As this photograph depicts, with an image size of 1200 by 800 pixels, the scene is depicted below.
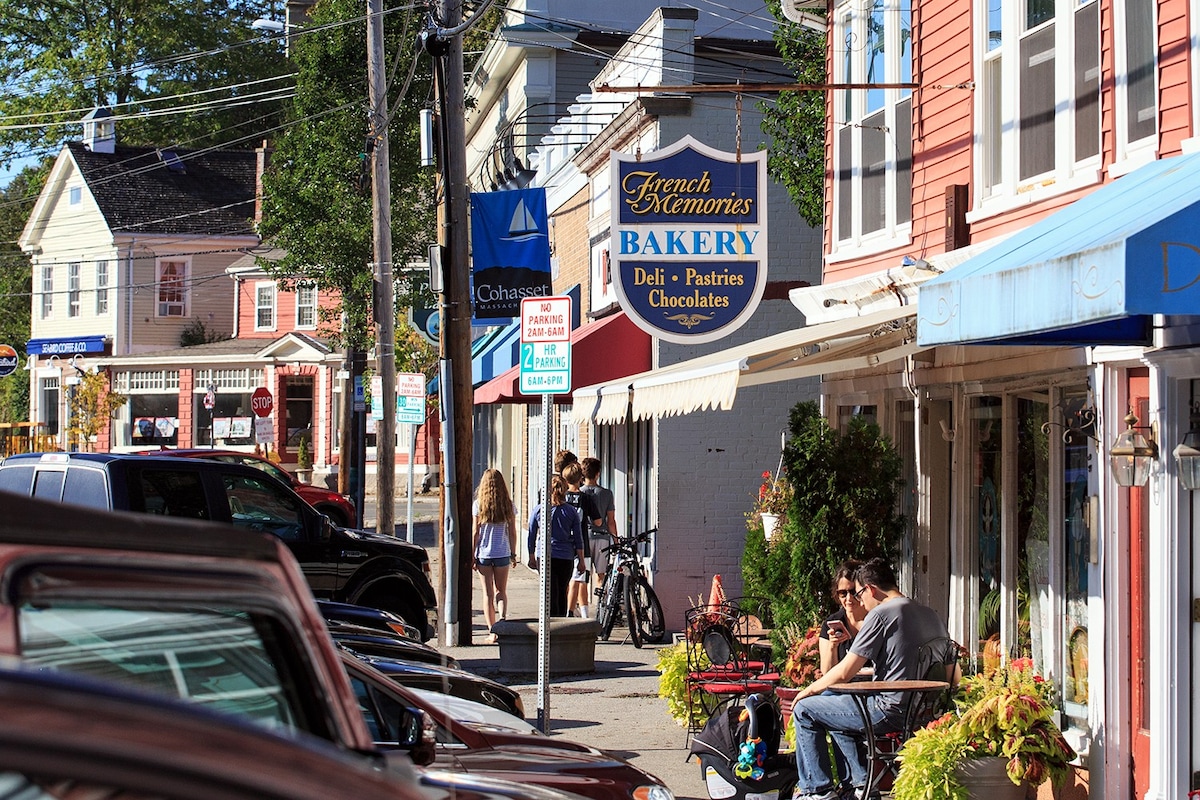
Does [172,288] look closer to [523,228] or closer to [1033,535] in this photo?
[523,228]

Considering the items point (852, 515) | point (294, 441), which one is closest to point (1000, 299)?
point (852, 515)

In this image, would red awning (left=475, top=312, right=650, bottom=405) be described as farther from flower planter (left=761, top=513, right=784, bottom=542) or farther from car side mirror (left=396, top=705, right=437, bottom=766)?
car side mirror (left=396, top=705, right=437, bottom=766)

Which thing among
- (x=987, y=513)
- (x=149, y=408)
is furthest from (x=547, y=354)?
(x=149, y=408)

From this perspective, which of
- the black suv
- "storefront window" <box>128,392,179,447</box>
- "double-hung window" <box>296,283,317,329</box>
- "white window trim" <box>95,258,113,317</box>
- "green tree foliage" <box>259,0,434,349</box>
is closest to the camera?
the black suv

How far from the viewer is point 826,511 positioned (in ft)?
34.2

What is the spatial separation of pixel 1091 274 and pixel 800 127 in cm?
1167

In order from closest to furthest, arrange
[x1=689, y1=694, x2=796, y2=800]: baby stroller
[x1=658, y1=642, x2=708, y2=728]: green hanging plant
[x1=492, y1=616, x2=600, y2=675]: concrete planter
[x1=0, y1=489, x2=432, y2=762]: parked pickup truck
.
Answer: [x1=0, y1=489, x2=432, y2=762]: parked pickup truck < [x1=689, y1=694, x2=796, y2=800]: baby stroller < [x1=658, y1=642, x2=708, y2=728]: green hanging plant < [x1=492, y1=616, x2=600, y2=675]: concrete planter

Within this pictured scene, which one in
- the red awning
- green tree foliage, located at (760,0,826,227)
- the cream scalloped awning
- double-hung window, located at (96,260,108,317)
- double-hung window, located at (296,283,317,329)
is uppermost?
A: double-hung window, located at (96,260,108,317)

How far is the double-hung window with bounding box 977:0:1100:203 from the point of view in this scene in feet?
28.9

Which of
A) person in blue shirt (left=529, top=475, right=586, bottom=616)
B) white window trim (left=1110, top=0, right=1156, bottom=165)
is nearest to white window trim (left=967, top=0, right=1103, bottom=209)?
white window trim (left=1110, top=0, right=1156, bottom=165)

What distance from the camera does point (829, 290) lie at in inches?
489

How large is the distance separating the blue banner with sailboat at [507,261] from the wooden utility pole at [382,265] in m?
5.52

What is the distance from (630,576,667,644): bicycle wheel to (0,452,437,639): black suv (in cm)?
214

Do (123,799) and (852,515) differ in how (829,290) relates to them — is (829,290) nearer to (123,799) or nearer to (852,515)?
(852,515)
